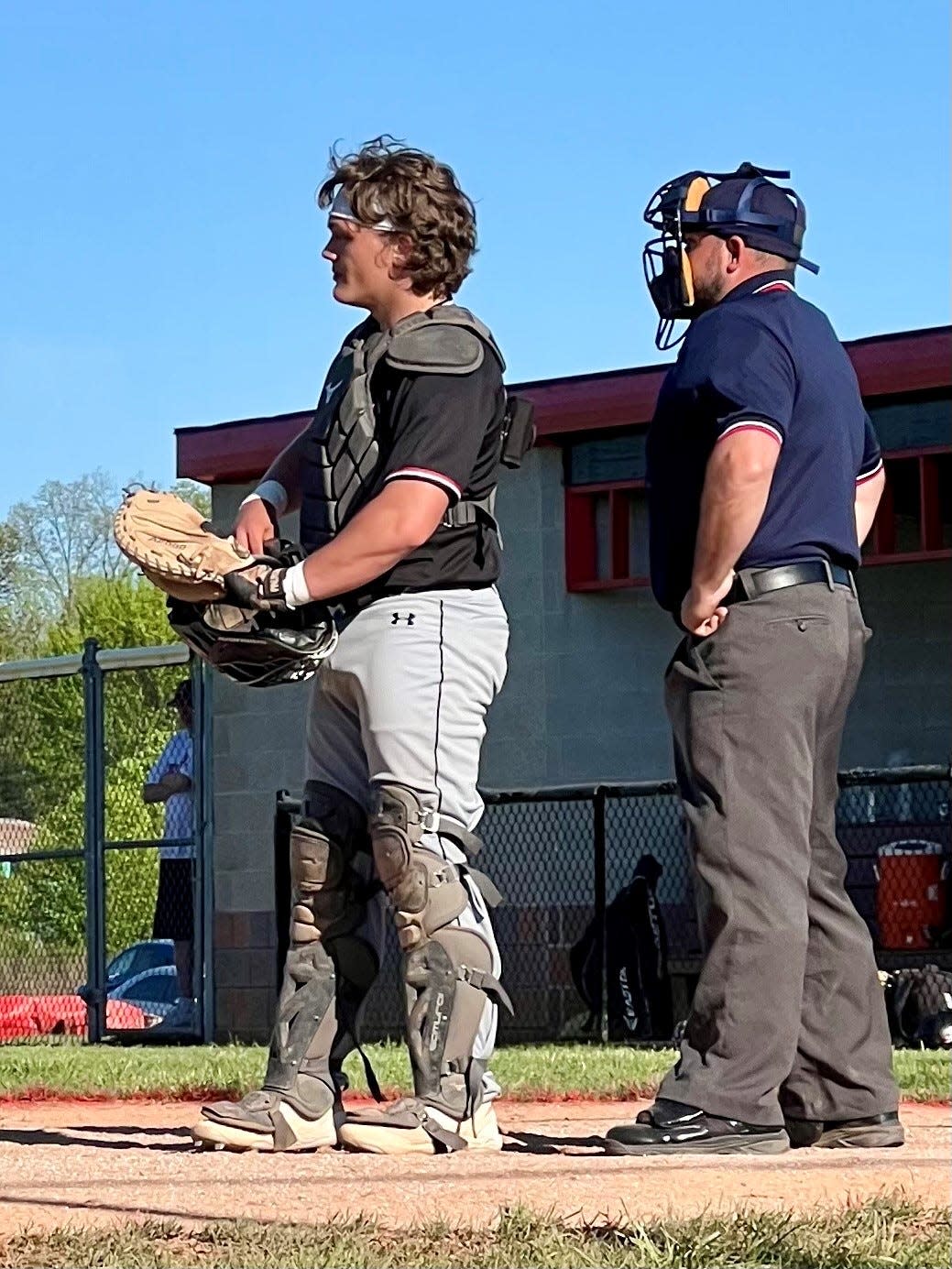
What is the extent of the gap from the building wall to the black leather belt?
11.0 meters

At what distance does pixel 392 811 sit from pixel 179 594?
746 mm

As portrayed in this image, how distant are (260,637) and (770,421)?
1.30 metres

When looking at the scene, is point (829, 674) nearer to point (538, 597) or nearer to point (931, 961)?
point (931, 961)

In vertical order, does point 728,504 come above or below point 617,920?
above

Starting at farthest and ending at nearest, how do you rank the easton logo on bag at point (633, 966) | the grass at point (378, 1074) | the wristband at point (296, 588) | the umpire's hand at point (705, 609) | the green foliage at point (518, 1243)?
the easton logo on bag at point (633, 966)
the grass at point (378, 1074)
the wristband at point (296, 588)
the umpire's hand at point (705, 609)
the green foliage at point (518, 1243)

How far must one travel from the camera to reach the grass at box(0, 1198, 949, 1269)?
3.48 meters

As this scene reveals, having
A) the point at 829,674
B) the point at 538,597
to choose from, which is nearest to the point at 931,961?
the point at 538,597

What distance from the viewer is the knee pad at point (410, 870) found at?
5203 mm

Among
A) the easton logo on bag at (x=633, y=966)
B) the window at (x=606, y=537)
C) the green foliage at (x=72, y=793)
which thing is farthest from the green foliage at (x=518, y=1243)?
the window at (x=606, y=537)

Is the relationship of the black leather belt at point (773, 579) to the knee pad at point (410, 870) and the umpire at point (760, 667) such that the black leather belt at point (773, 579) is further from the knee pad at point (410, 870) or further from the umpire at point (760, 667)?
the knee pad at point (410, 870)

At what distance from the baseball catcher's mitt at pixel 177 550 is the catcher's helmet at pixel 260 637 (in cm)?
5

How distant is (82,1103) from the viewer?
25.0 feet

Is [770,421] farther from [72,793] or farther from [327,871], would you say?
[72,793]

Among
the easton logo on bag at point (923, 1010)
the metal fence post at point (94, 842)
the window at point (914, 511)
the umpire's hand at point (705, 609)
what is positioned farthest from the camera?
the window at point (914, 511)
